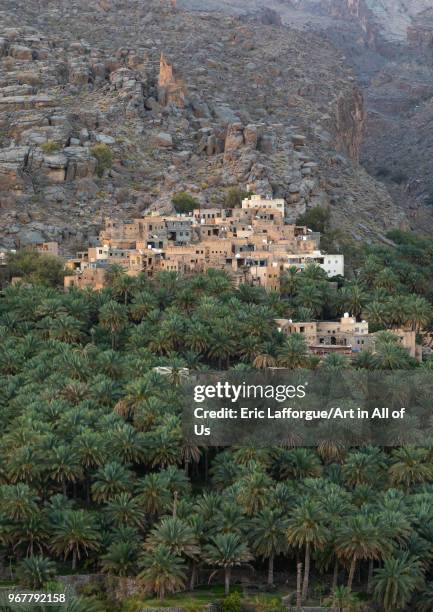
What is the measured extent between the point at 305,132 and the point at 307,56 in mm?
27652

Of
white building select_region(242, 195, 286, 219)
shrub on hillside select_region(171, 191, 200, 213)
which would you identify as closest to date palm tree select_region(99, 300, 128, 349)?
white building select_region(242, 195, 286, 219)

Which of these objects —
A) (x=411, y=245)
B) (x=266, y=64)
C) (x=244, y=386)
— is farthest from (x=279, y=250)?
(x=266, y=64)

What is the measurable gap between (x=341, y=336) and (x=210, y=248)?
12.8m

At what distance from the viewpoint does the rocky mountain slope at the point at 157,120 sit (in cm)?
9569

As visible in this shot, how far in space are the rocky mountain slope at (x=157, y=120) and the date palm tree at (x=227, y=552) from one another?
40.6 metres

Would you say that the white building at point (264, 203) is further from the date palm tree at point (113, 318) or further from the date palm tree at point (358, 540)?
the date palm tree at point (358, 540)

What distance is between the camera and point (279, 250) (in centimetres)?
7931

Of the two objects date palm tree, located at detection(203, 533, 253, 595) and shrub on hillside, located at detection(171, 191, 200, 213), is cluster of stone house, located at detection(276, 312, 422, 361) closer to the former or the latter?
date palm tree, located at detection(203, 533, 253, 595)

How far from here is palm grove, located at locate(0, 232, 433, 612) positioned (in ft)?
160

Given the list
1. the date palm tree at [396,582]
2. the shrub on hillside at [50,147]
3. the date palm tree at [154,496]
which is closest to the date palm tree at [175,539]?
the date palm tree at [154,496]

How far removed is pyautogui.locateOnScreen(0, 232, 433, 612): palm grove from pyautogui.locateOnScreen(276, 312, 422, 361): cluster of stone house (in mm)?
1468

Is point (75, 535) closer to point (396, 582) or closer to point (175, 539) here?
point (175, 539)

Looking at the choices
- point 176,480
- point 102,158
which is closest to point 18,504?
point 176,480

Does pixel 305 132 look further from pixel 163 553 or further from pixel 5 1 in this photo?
pixel 163 553
